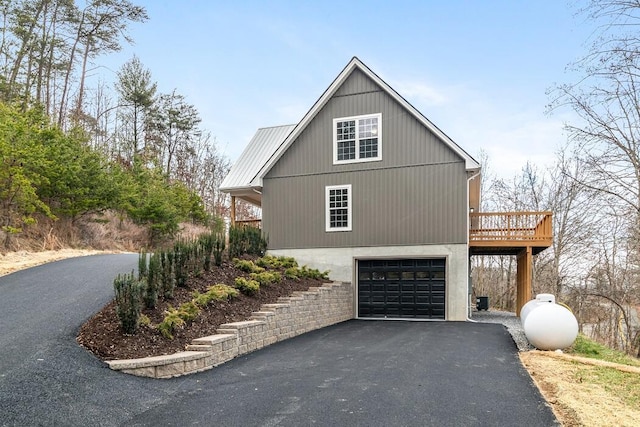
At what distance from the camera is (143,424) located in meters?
4.29

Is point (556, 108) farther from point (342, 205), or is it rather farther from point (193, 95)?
point (193, 95)

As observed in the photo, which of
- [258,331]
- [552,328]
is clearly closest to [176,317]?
[258,331]

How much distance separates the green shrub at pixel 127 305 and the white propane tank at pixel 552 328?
7246mm

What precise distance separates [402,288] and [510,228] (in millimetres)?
4046

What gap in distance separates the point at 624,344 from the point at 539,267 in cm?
519

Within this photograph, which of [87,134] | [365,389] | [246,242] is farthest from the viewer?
[87,134]

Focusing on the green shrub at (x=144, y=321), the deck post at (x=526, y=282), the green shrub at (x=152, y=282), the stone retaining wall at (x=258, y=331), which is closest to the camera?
the stone retaining wall at (x=258, y=331)

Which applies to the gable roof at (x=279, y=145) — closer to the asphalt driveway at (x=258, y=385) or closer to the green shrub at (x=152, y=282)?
the asphalt driveway at (x=258, y=385)

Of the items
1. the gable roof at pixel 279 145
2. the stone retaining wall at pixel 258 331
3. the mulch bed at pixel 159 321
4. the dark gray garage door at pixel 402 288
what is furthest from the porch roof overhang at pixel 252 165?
the mulch bed at pixel 159 321

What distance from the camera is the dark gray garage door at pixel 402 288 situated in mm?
14023

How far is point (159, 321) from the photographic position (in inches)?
276

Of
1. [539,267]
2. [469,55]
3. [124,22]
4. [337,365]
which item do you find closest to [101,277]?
[337,365]

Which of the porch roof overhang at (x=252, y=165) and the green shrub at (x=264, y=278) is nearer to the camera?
the green shrub at (x=264, y=278)

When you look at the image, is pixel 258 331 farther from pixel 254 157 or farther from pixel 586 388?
pixel 254 157
